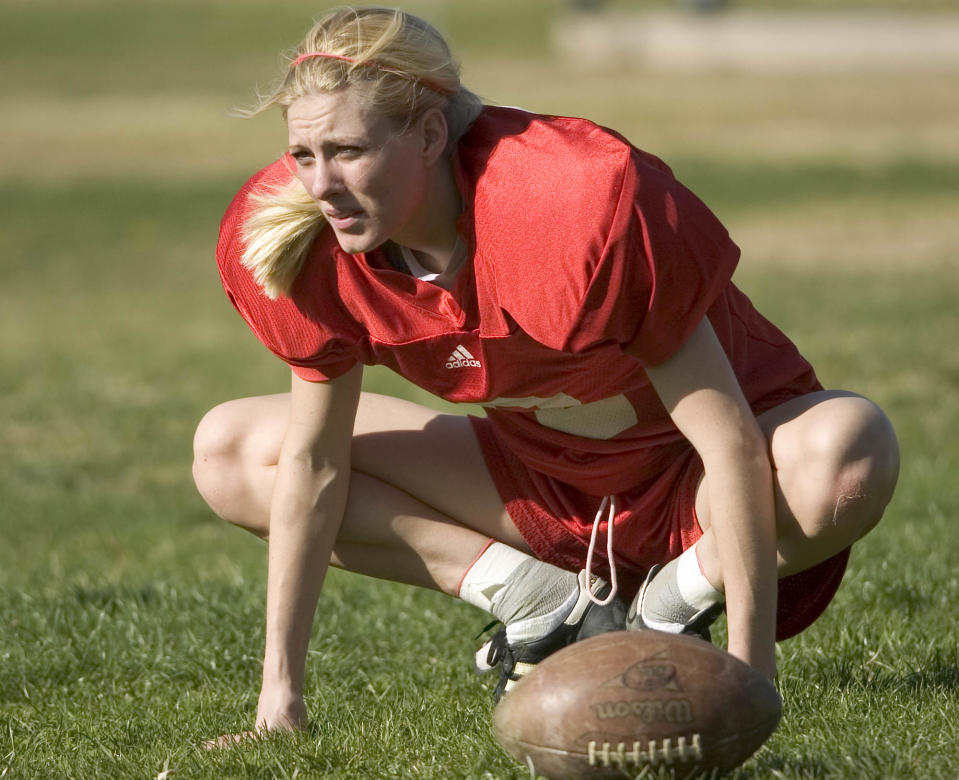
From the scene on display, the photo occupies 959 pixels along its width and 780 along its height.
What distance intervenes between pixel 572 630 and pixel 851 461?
911 millimetres

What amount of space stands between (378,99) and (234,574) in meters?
2.36

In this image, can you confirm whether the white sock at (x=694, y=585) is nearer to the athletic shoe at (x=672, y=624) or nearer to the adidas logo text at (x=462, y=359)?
the athletic shoe at (x=672, y=624)

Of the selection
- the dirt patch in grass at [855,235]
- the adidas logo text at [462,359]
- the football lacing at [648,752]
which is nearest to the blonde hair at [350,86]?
the adidas logo text at [462,359]

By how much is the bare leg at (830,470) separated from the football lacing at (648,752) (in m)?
0.64

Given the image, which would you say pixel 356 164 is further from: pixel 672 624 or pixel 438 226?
pixel 672 624

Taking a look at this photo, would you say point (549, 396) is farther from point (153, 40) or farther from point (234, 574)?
point (153, 40)

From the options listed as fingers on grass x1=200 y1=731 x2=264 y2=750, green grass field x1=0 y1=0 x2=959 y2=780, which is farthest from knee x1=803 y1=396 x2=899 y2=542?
fingers on grass x1=200 y1=731 x2=264 y2=750

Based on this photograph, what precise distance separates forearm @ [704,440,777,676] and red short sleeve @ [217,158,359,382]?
88 centimetres

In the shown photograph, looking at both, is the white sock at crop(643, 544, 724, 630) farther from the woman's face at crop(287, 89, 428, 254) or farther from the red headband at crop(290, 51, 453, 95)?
the red headband at crop(290, 51, 453, 95)

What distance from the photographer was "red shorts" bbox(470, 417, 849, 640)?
342 cm

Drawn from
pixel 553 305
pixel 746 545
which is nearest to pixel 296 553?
pixel 553 305

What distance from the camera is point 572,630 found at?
11.7 ft

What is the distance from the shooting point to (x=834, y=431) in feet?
9.80

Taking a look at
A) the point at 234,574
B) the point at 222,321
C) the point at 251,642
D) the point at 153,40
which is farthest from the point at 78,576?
the point at 153,40
